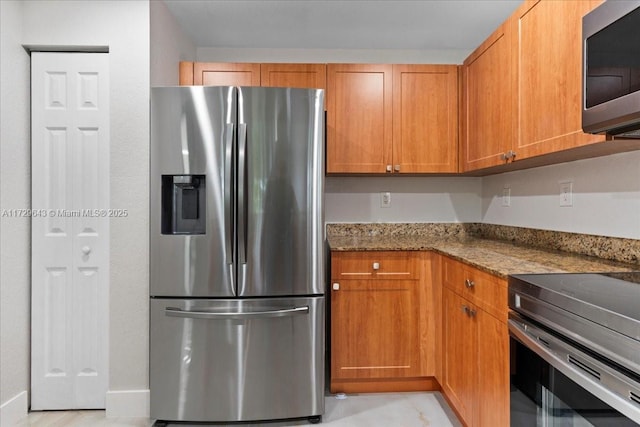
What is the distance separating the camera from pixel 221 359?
76.7 inches

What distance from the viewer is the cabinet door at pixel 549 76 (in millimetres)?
1415

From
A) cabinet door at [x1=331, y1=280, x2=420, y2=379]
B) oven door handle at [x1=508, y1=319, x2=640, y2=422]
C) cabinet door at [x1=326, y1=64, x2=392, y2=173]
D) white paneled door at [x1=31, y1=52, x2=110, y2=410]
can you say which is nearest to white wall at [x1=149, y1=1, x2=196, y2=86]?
white paneled door at [x1=31, y1=52, x2=110, y2=410]

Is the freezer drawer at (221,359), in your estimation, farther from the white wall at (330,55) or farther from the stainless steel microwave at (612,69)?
the white wall at (330,55)

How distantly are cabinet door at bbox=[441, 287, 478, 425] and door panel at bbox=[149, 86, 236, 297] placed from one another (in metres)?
1.17

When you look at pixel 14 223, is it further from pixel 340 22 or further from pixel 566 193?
pixel 566 193

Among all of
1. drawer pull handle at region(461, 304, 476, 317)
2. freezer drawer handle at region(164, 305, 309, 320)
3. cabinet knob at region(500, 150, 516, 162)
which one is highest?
cabinet knob at region(500, 150, 516, 162)

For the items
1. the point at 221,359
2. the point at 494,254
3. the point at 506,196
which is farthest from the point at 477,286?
the point at 221,359

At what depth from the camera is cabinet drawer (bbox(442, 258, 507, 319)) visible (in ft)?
4.72

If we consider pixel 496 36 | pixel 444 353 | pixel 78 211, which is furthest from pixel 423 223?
Answer: pixel 78 211

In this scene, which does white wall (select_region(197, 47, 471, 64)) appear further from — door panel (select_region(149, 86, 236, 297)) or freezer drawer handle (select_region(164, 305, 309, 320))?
freezer drawer handle (select_region(164, 305, 309, 320))

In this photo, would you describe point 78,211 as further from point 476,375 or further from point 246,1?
point 476,375

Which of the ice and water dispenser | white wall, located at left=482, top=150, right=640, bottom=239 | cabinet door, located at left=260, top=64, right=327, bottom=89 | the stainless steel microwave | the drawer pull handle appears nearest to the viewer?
Answer: the stainless steel microwave

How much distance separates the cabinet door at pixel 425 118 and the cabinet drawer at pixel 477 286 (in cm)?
80

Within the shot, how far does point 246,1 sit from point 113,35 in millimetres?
785
